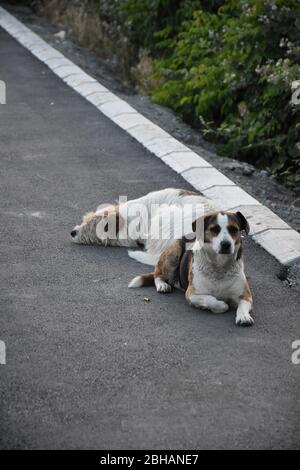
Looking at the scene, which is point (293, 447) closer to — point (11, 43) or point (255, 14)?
point (255, 14)

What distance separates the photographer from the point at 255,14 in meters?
12.3

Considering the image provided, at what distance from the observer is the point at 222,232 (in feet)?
23.8

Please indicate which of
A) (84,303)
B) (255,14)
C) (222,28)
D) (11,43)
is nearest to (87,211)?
(84,303)

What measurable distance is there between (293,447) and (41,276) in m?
3.31

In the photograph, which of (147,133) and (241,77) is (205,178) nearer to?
(147,133)

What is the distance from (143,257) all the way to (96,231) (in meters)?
0.57

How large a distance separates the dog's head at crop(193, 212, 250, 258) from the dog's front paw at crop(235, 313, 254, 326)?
1.56 feet

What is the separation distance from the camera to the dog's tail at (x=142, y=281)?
311 inches

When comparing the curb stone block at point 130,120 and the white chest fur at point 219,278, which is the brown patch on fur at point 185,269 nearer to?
the white chest fur at point 219,278

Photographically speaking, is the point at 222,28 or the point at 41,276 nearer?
the point at 41,276

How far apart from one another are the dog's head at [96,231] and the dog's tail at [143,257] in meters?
0.31

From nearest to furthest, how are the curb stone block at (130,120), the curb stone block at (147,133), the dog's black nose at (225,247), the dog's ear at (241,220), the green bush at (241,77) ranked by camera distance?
the dog's black nose at (225,247) < the dog's ear at (241,220) < the green bush at (241,77) < the curb stone block at (147,133) < the curb stone block at (130,120)

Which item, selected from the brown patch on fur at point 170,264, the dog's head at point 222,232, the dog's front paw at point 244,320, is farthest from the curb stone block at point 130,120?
the dog's front paw at point 244,320

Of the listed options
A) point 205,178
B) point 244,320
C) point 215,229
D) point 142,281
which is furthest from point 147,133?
point 244,320
